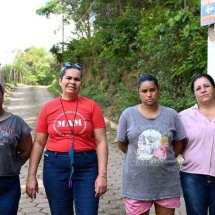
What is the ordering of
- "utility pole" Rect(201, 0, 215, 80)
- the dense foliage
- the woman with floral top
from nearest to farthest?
the woman with floral top → "utility pole" Rect(201, 0, 215, 80) → the dense foliage

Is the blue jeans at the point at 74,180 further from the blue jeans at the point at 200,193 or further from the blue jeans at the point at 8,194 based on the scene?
the blue jeans at the point at 200,193

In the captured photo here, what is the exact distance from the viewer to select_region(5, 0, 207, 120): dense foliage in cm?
776

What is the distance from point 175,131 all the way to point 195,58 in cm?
514

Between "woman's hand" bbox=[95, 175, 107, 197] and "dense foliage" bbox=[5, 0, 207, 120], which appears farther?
"dense foliage" bbox=[5, 0, 207, 120]

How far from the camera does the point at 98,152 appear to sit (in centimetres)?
314

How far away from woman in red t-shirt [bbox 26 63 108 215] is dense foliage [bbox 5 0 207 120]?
4.31 meters

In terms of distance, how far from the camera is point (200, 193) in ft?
10.0

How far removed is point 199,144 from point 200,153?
0.07 m

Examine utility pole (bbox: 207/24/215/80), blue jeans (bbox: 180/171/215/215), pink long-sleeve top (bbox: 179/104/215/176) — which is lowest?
blue jeans (bbox: 180/171/215/215)

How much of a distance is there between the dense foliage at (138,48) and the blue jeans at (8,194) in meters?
4.77

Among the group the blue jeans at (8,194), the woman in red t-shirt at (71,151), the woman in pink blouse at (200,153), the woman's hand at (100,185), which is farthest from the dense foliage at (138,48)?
the blue jeans at (8,194)

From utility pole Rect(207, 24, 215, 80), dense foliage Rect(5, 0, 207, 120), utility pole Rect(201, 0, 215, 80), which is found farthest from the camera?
dense foliage Rect(5, 0, 207, 120)

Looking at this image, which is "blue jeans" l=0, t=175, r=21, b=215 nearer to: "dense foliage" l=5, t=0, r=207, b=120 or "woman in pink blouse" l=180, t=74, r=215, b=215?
"woman in pink blouse" l=180, t=74, r=215, b=215

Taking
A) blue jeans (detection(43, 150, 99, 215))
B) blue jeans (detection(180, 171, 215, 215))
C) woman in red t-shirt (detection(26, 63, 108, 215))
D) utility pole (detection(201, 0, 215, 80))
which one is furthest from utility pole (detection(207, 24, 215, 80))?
blue jeans (detection(43, 150, 99, 215))
